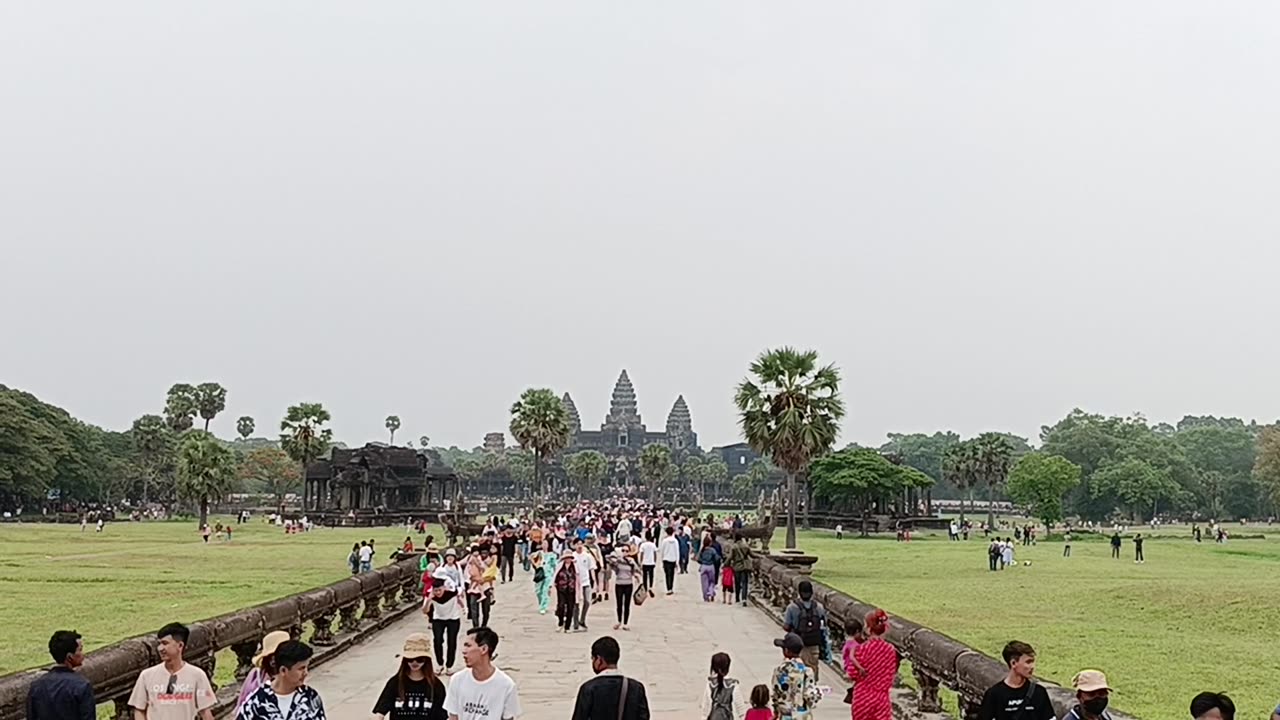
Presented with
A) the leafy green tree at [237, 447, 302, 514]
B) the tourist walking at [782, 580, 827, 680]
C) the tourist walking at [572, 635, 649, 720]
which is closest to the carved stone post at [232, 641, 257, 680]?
the tourist walking at [782, 580, 827, 680]

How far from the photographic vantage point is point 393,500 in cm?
9744

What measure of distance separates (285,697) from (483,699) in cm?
113

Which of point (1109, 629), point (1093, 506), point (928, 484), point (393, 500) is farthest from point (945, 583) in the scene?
point (1093, 506)

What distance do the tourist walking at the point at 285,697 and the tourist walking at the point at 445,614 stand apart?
355 inches

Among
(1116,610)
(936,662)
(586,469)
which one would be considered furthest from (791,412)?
(586,469)

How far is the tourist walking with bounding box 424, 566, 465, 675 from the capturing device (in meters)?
16.4

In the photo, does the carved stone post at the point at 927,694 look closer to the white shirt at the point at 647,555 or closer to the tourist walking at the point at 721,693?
the tourist walking at the point at 721,693

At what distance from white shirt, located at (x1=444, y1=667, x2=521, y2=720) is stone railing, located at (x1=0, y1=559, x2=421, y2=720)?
3.14 m

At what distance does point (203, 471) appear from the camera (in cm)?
8088

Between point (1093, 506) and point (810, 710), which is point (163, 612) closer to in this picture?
point (810, 710)

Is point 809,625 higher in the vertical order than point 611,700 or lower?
lower

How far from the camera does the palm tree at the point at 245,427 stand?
19138 cm

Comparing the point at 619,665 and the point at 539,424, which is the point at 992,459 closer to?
the point at 539,424

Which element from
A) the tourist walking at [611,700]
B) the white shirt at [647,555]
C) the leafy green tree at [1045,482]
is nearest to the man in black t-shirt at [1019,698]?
the tourist walking at [611,700]
